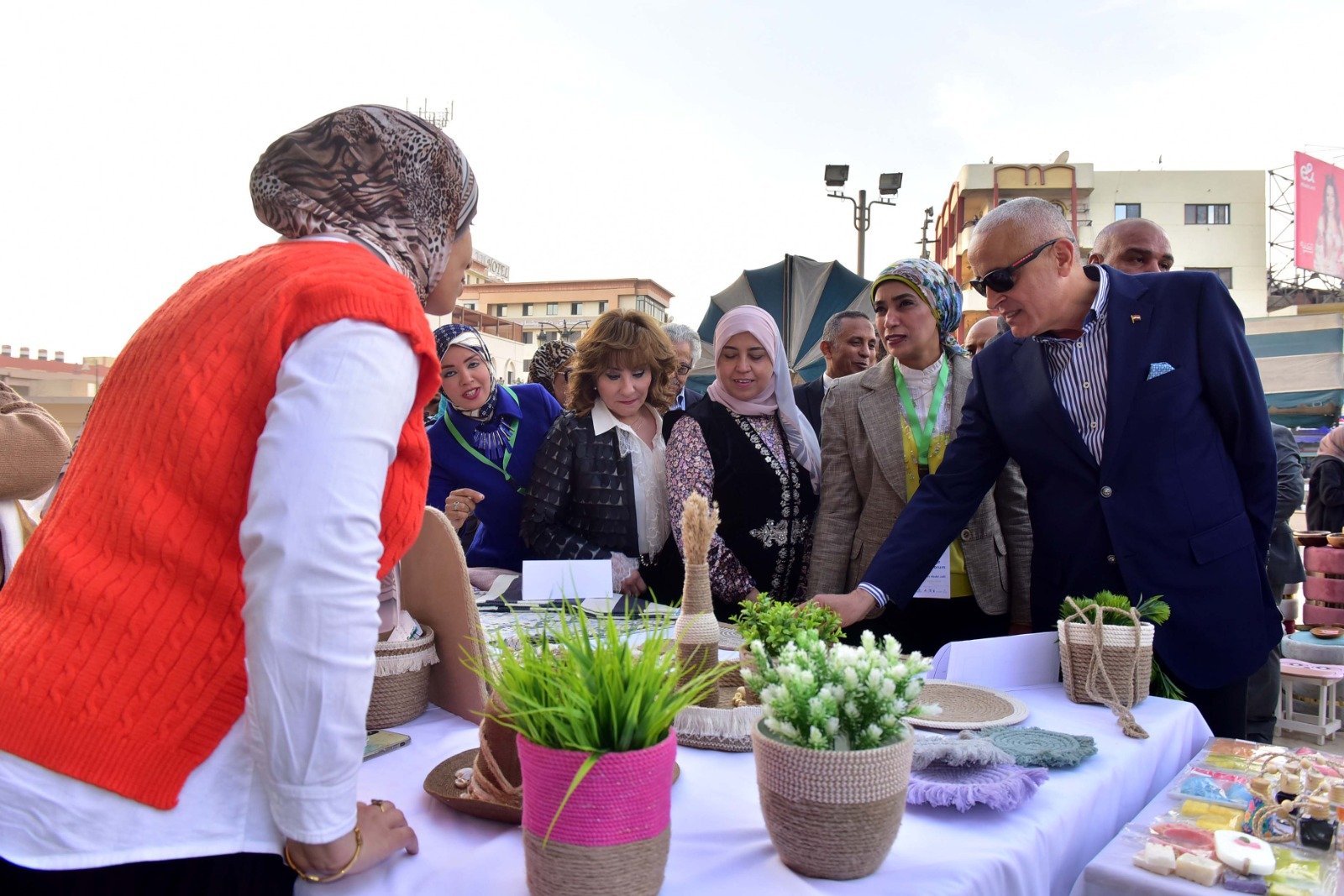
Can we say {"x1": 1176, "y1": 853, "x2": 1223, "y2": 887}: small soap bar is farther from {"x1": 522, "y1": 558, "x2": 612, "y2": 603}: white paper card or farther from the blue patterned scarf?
the blue patterned scarf

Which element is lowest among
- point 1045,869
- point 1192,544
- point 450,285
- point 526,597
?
point 1045,869

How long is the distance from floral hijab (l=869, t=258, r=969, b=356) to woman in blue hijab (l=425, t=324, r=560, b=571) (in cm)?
150

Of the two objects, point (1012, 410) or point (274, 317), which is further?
point (1012, 410)

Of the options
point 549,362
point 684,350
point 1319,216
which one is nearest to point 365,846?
point 684,350

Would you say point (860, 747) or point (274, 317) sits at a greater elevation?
point (274, 317)

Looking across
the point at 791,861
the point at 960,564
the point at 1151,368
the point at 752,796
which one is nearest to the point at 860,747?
the point at 791,861

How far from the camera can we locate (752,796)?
1.18m

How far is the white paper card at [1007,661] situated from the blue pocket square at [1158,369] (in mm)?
662

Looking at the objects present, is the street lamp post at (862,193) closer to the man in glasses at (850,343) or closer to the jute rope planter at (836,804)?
the man in glasses at (850,343)

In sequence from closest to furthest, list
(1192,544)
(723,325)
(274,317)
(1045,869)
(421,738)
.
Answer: (274,317) → (1045,869) → (421,738) → (1192,544) → (723,325)

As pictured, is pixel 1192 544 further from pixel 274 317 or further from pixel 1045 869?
pixel 274 317

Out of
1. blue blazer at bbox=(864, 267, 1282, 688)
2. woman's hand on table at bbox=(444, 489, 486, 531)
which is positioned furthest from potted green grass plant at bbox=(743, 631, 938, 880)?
woman's hand on table at bbox=(444, 489, 486, 531)

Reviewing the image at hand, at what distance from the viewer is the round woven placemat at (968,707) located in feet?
4.75

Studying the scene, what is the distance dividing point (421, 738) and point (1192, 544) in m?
1.67
